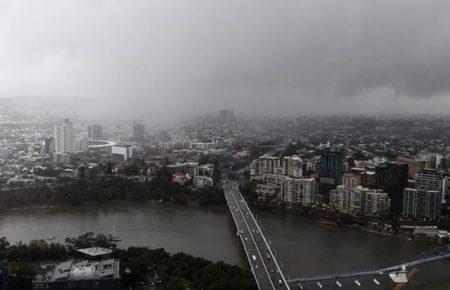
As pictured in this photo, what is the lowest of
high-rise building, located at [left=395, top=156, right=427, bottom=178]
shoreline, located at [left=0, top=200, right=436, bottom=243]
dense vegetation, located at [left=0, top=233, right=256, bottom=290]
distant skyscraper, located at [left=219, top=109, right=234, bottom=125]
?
shoreline, located at [left=0, top=200, right=436, bottom=243]

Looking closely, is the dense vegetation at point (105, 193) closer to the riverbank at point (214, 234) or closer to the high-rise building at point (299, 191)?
the riverbank at point (214, 234)

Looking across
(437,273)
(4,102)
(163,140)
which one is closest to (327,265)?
(437,273)

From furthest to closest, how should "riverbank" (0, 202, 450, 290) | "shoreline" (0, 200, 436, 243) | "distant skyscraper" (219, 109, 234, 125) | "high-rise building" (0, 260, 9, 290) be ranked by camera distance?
"distant skyscraper" (219, 109, 234, 125)
"shoreline" (0, 200, 436, 243)
"riverbank" (0, 202, 450, 290)
"high-rise building" (0, 260, 9, 290)

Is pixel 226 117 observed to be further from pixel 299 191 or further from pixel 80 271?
pixel 80 271

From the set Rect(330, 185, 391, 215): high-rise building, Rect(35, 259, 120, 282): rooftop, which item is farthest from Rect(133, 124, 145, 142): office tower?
Rect(35, 259, 120, 282): rooftop

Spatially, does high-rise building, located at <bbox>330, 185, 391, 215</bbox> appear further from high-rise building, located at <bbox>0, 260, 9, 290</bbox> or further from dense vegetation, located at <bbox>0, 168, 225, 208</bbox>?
high-rise building, located at <bbox>0, 260, 9, 290</bbox>

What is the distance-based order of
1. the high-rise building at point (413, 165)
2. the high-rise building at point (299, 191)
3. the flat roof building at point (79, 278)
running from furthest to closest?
1. the high-rise building at point (413, 165)
2. the high-rise building at point (299, 191)
3. the flat roof building at point (79, 278)

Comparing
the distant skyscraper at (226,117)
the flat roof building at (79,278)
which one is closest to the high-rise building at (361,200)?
the flat roof building at (79,278)
